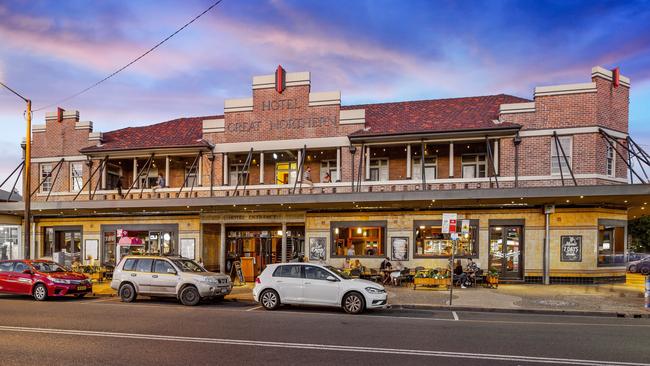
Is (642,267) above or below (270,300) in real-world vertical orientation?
below

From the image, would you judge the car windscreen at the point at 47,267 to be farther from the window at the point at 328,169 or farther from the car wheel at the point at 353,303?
the window at the point at 328,169

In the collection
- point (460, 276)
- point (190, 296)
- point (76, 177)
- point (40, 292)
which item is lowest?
point (40, 292)

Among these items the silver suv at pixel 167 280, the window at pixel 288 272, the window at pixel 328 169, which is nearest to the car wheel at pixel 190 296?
the silver suv at pixel 167 280

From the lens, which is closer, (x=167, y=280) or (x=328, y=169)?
A: (x=167, y=280)

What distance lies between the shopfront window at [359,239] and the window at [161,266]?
8.89m

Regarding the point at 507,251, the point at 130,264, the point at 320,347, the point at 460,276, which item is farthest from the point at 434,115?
the point at 320,347

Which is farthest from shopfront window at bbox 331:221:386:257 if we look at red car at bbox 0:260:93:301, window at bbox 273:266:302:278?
red car at bbox 0:260:93:301

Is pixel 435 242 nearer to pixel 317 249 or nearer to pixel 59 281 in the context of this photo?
pixel 317 249

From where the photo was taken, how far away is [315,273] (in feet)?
48.5

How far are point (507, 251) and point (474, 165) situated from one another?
14.9ft

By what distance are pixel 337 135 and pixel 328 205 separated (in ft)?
11.9

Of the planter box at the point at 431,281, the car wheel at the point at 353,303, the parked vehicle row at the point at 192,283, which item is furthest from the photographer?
the planter box at the point at 431,281

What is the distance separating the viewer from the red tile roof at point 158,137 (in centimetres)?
2619

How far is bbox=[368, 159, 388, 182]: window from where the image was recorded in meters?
25.3
